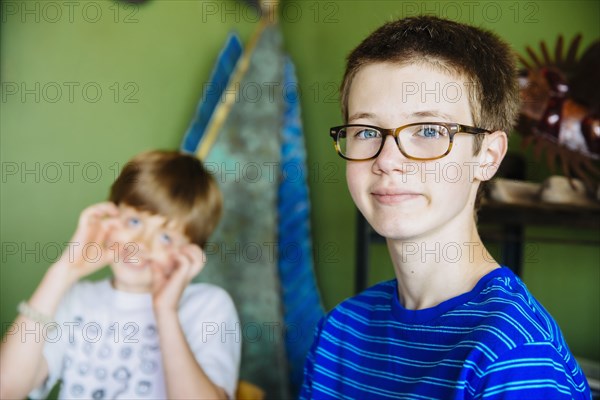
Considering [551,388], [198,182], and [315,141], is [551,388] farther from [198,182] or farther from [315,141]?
[315,141]

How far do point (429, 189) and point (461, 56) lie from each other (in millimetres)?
148

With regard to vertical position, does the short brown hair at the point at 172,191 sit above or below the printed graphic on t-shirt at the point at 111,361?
above

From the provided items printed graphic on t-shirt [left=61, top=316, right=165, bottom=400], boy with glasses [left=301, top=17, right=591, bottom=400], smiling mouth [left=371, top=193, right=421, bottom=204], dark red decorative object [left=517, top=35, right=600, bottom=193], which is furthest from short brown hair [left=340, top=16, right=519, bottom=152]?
printed graphic on t-shirt [left=61, top=316, right=165, bottom=400]

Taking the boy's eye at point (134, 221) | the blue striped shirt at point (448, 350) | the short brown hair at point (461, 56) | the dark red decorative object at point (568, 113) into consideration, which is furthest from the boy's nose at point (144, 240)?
the dark red decorative object at point (568, 113)

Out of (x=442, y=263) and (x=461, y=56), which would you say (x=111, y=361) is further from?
(x=461, y=56)

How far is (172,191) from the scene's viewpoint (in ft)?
3.15

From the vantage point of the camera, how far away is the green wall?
929mm

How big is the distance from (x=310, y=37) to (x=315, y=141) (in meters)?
0.29

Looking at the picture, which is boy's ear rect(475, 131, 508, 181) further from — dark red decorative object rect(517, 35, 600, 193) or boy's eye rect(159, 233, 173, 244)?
boy's eye rect(159, 233, 173, 244)

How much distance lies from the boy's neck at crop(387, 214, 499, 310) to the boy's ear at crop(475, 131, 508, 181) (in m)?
0.06

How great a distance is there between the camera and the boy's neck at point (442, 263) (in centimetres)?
60

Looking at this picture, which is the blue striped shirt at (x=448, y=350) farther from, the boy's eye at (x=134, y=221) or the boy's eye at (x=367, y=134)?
the boy's eye at (x=134, y=221)

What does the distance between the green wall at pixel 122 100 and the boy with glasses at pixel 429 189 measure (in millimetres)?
521

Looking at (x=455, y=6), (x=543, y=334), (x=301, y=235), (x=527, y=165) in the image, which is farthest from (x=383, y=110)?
(x=301, y=235)
